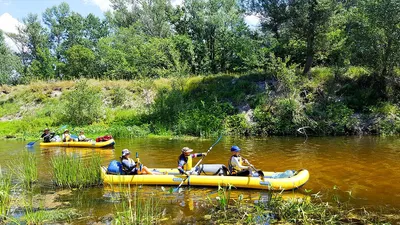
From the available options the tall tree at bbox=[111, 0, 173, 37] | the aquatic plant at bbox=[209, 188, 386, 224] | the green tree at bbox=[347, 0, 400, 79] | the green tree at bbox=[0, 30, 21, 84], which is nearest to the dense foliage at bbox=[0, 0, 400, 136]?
the green tree at bbox=[347, 0, 400, 79]

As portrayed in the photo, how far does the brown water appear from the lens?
7621 millimetres

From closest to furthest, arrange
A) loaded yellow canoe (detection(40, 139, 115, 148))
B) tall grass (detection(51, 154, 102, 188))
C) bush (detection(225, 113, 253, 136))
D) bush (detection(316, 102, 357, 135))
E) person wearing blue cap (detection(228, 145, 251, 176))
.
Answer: tall grass (detection(51, 154, 102, 188))
person wearing blue cap (detection(228, 145, 251, 176))
loaded yellow canoe (detection(40, 139, 115, 148))
bush (detection(316, 102, 357, 135))
bush (detection(225, 113, 253, 136))

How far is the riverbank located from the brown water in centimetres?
163

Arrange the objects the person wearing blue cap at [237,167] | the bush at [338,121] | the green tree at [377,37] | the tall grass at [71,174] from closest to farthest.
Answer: the tall grass at [71,174] → the person wearing blue cap at [237,167] → the green tree at [377,37] → the bush at [338,121]

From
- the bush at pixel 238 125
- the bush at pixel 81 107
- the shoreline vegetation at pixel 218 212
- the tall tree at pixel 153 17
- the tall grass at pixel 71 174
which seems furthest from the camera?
the tall tree at pixel 153 17

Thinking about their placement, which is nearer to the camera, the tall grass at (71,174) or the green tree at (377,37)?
the tall grass at (71,174)

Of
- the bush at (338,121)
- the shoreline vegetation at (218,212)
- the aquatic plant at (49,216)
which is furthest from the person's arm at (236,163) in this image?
the bush at (338,121)

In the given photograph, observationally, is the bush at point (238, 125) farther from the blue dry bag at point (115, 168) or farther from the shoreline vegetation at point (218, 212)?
the shoreline vegetation at point (218, 212)

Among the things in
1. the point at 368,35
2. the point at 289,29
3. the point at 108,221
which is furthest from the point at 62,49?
the point at 108,221

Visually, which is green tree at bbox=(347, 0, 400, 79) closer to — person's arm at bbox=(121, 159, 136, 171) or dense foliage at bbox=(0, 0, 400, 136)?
dense foliage at bbox=(0, 0, 400, 136)

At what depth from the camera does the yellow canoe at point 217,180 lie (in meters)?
8.20

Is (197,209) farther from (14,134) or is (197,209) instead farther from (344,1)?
(344,1)

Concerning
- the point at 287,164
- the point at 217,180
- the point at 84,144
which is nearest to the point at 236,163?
the point at 217,180

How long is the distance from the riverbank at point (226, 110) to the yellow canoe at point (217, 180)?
9.85 metres
